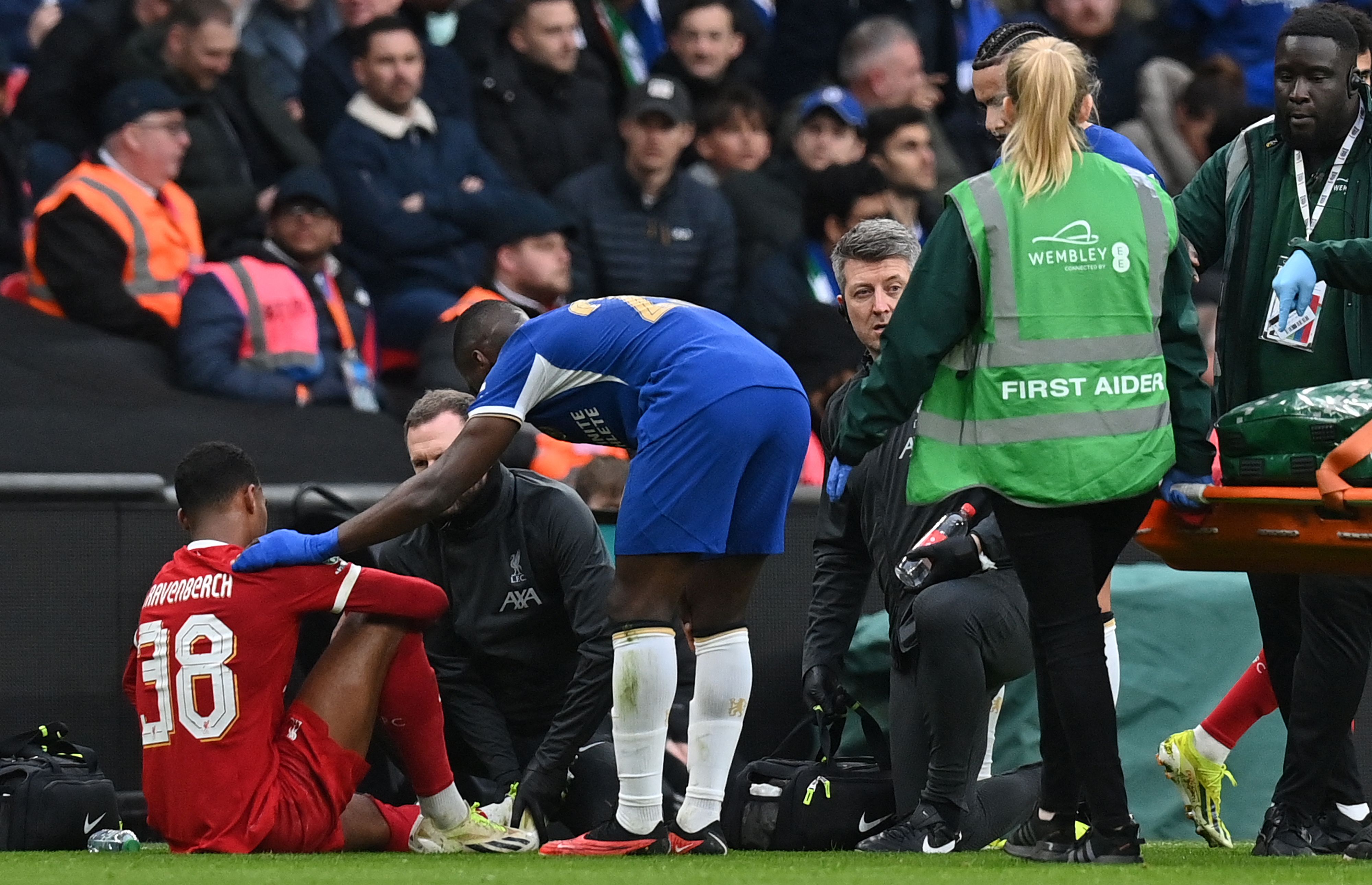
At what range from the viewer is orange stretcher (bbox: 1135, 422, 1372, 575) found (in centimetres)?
412

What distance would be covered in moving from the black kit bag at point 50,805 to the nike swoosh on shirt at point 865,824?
2014 mm

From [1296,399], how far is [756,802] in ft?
6.16

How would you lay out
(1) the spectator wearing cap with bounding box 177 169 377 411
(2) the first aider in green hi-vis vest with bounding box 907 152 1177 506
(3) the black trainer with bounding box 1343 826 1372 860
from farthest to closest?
1. (1) the spectator wearing cap with bounding box 177 169 377 411
2. (3) the black trainer with bounding box 1343 826 1372 860
3. (2) the first aider in green hi-vis vest with bounding box 907 152 1177 506

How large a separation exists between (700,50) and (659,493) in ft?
20.0

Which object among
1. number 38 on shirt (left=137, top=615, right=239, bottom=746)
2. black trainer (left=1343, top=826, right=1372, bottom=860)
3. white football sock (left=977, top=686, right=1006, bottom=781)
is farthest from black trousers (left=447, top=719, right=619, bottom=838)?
black trainer (left=1343, top=826, right=1372, bottom=860)

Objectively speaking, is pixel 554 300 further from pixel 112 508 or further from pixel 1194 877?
pixel 1194 877

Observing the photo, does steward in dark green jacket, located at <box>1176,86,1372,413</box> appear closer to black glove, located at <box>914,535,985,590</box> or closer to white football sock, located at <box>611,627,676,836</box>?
black glove, located at <box>914,535,985,590</box>

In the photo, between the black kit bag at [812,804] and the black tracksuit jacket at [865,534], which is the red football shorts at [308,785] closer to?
the black kit bag at [812,804]

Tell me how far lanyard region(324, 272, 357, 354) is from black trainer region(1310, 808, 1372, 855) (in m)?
4.98

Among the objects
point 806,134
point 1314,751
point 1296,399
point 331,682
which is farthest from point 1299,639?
point 806,134

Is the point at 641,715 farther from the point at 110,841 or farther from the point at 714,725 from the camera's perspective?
the point at 110,841

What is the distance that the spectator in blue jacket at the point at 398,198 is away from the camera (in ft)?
29.6

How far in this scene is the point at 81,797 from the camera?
5.30m

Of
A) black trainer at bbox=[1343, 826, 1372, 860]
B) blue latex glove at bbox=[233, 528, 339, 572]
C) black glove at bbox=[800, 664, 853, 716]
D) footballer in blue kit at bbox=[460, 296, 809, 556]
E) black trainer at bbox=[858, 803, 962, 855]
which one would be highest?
footballer in blue kit at bbox=[460, 296, 809, 556]
